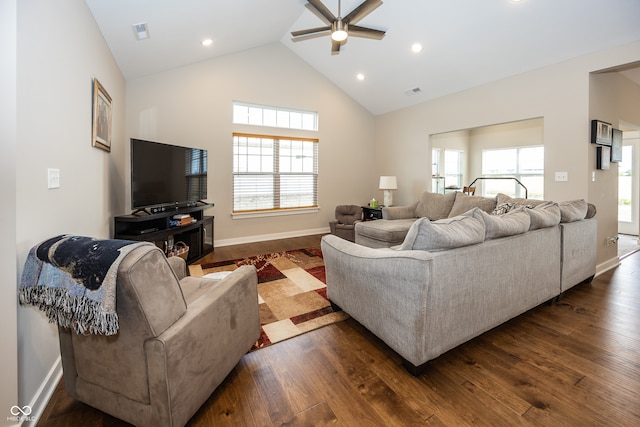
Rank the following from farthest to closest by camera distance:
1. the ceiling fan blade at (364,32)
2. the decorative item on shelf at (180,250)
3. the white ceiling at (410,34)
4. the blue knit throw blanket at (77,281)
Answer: the decorative item on shelf at (180,250) → the ceiling fan blade at (364,32) → the white ceiling at (410,34) → the blue knit throw blanket at (77,281)

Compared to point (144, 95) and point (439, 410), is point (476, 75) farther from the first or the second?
point (144, 95)

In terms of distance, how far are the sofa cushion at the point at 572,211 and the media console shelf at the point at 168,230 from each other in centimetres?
427

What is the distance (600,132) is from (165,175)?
5.42 meters

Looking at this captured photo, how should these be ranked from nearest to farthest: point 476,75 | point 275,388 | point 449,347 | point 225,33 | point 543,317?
1. point 275,388
2. point 449,347
3. point 543,317
4. point 225,33
5. point 476,75

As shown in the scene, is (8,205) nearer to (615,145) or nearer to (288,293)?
(288,293)

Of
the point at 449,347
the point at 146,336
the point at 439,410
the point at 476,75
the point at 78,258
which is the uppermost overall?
the point at 476,75

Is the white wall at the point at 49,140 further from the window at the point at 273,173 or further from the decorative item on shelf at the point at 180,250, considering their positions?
the window at the point at 273,173

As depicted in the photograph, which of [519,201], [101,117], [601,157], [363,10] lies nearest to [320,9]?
[363,10]

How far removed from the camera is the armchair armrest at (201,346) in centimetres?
120

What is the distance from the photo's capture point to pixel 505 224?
6.83ft

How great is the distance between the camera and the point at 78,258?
1.14 m

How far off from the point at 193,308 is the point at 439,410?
53.5 inches

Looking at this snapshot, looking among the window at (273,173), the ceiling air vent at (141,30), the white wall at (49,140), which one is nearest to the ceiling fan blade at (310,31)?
the ceiling air vent at (141,30)

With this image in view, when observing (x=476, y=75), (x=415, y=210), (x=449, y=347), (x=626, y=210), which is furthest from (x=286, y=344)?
(x=626, y=210)
